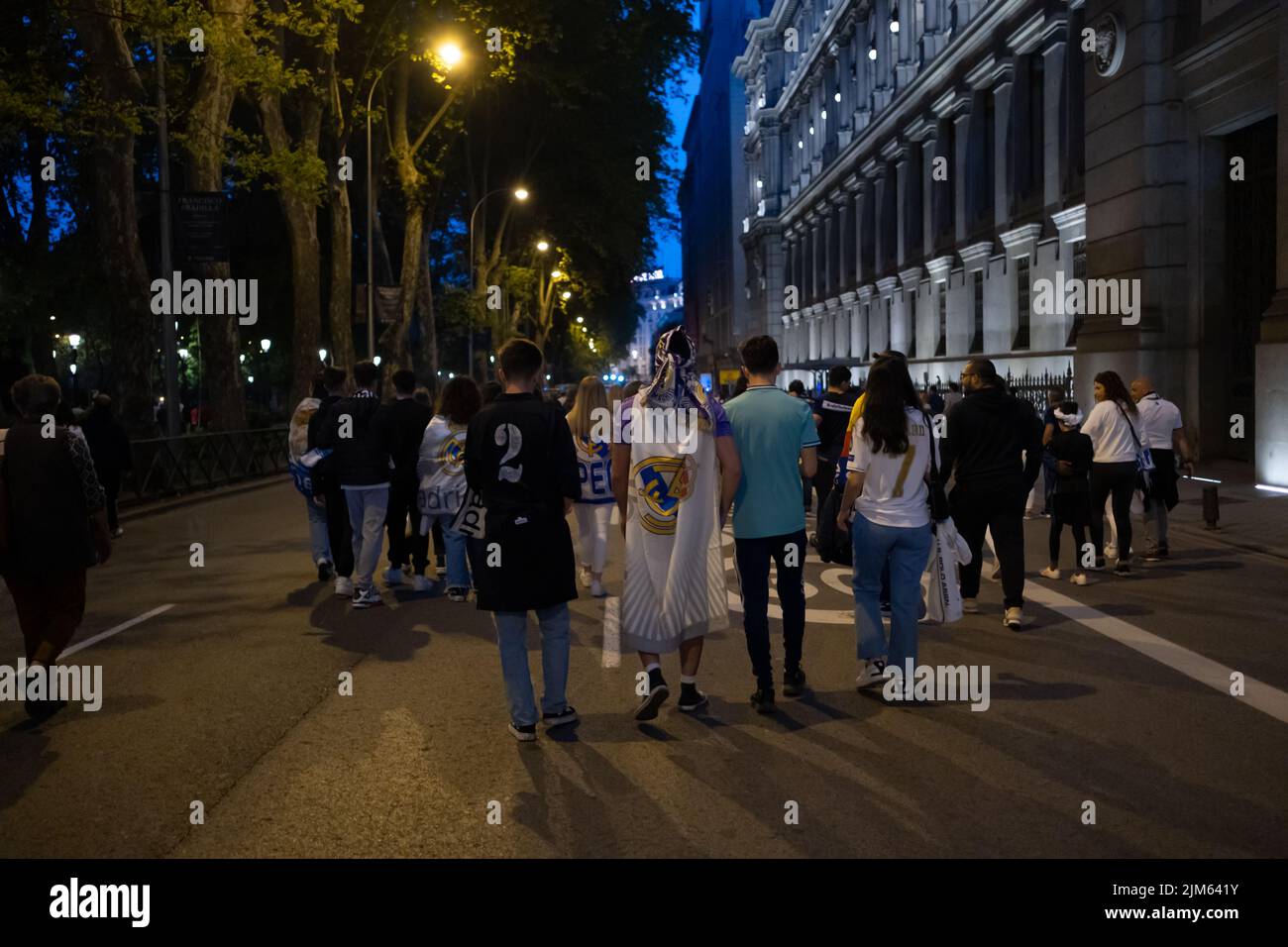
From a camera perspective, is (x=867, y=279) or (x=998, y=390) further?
(x=867, y=279)

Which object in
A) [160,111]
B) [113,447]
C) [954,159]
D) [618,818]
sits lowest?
[618,818]

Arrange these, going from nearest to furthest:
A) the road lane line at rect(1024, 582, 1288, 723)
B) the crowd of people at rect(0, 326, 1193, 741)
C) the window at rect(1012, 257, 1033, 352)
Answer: the crowd of people at rect(0, 326, 1193, 741) < the road lane line at rect(1024, 582, 1288, 723) < the window at rect(1012, 257, 1033, 352)

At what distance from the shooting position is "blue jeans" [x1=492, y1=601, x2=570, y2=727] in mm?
6438

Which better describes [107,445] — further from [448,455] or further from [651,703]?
[651,703]

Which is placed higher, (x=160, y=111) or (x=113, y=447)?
(x=160, y=111)

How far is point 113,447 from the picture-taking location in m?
16.5

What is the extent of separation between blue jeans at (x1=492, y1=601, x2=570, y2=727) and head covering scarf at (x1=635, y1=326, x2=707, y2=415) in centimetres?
118

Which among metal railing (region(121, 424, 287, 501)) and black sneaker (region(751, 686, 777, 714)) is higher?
metal railing (region(121, 424, 287, 501))

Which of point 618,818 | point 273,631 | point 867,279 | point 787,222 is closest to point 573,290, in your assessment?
point 867,279

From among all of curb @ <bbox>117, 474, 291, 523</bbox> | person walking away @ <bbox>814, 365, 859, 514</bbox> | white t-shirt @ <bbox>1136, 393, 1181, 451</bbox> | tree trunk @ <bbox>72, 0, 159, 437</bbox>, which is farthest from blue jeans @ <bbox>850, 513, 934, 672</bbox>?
tree trunk @ <bbox>72, 0, 159, 437</bbox>

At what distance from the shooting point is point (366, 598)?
1066 centimetres

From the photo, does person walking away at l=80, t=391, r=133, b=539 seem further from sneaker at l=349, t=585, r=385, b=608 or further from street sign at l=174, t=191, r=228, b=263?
sneaker at l=349, t=585, r=385, b=608
